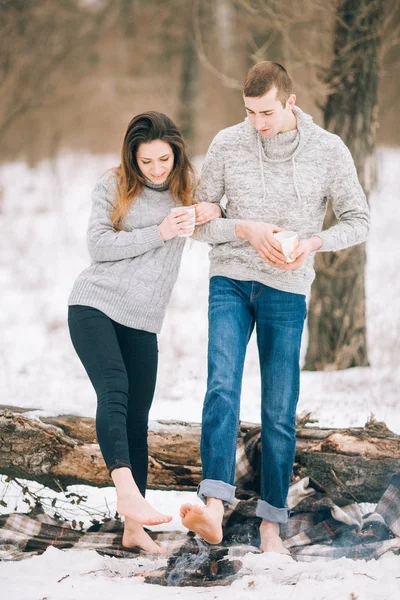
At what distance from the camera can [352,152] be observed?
498 cm

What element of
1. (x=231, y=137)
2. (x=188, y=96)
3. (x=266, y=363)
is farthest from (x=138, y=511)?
(x=188, y=96)

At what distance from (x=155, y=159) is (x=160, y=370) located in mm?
2861

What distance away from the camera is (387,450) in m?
3.14

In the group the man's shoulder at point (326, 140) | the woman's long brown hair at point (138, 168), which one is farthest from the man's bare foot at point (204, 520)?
the man's shoulder at point (326, 140)

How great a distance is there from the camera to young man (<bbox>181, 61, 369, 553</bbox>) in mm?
2822

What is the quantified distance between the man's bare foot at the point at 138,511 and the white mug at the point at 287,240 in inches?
44.2

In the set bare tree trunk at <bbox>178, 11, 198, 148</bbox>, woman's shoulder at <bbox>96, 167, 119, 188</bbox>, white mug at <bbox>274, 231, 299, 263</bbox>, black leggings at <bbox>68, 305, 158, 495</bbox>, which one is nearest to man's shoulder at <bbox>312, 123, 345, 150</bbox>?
white mug at <bbox>274, 231, 299, 263</bbox>

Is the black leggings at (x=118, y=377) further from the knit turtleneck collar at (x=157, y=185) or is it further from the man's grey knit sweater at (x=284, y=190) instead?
the knit turtleneck collar at (x=157, y=185)

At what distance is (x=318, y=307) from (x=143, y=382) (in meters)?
2.60

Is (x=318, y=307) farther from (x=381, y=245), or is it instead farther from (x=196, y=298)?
(x=381, y=245)

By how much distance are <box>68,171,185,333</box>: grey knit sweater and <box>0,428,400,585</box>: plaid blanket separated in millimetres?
881

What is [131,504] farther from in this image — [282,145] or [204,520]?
[282,145]

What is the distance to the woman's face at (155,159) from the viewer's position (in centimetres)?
288

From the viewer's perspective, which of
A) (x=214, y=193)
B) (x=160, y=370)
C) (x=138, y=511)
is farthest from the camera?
(x=160, y=370)
